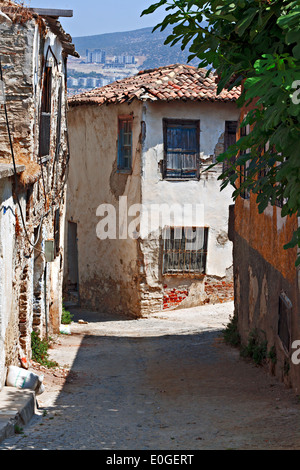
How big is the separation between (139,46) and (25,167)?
143 metres

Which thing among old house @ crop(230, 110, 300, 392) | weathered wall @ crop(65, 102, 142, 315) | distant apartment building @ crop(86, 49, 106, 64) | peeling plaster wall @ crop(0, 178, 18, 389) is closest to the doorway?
weathered wall @ crop(65, 102, 142, 315)

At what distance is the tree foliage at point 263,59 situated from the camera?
Result: 13.3 feet

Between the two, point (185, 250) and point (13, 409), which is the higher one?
point (185, 250)

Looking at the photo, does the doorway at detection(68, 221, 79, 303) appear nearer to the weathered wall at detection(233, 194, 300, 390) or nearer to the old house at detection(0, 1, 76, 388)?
the old house at detection(0, 1, 76, 388)

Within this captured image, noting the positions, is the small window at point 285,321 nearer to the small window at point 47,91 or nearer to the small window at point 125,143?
the small window at point 47,91

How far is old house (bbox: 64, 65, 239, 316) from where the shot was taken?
18.2 metres

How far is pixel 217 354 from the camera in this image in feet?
41.6

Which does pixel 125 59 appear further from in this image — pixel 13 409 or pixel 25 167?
pixel 13 409

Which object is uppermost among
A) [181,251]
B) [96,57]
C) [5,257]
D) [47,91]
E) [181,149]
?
[96,57]

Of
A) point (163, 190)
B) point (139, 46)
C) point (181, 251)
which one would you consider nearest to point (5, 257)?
point (163, 190)

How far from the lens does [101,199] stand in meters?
19.9

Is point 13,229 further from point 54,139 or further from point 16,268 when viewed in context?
point 54,139

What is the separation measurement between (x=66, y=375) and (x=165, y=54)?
122 meters

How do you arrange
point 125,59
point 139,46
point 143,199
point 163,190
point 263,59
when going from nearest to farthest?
point 263,59 < point 143,199 < point 163,190 < point 125,59 < point 139,46
